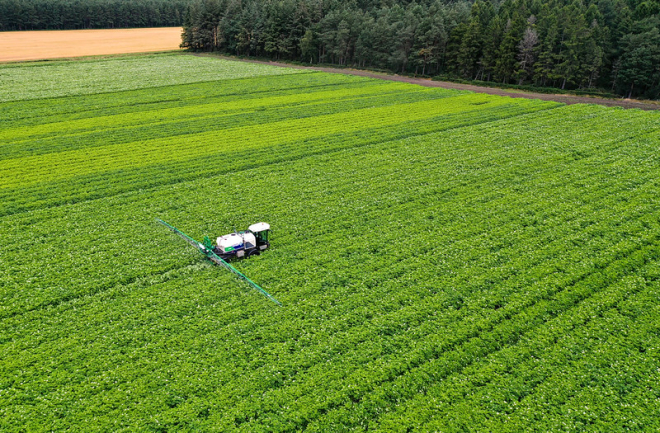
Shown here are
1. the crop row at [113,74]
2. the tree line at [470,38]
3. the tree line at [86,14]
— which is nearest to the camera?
the tree line at [470,38]

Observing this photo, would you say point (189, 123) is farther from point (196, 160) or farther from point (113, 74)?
point (113, 74)

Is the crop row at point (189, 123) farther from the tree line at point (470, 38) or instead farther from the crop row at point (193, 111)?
the tree line at point (470, 38)

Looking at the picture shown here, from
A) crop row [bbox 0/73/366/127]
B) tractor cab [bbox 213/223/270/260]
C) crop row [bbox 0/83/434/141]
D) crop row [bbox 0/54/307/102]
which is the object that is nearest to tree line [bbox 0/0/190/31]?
crop row [bbox 0/54/307/102]

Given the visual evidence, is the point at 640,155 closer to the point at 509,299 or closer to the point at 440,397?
the point at 509,299

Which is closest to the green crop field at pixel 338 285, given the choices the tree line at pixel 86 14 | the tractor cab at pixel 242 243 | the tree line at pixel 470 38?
the tractor cab at pixel 242 243

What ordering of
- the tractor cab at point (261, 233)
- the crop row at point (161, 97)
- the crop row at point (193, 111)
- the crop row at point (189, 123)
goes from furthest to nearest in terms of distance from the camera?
the crop row at point (161, 97) → the crop row at point (193, 111) → the crop row at point (189, 123) → the tractor cab at point (261, 233)

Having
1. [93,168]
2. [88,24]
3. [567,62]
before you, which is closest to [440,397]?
[93,168]

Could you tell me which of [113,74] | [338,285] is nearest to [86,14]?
[113,74]
